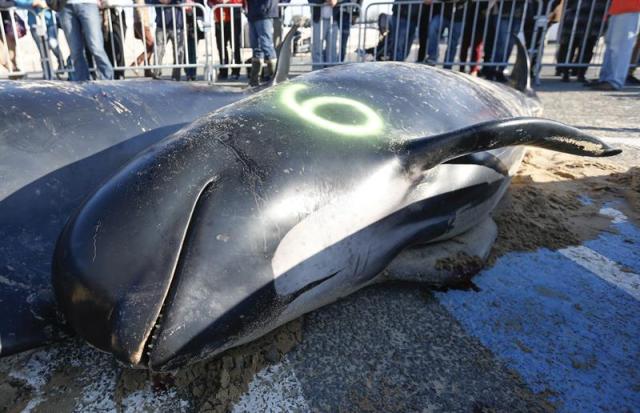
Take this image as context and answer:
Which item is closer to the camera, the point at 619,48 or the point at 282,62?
the point at 282,62

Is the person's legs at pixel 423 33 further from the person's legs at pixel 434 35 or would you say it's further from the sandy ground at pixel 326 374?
the sandy ground at pixel 326 374

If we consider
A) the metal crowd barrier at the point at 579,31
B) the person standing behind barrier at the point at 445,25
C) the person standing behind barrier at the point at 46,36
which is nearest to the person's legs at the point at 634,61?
the metal crowd barrier at the point at 579,31

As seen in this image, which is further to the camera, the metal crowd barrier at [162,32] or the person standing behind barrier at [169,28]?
the person standing behind barrier at [169,28]

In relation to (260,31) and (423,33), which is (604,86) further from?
(260,31)

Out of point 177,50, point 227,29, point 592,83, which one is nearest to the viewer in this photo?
point 592,83

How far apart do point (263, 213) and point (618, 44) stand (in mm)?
8264

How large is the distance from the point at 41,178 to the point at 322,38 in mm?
7933

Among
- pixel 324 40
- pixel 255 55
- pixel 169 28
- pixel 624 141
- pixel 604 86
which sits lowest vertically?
pixel 624 141

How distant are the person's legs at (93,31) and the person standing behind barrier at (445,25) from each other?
544cm

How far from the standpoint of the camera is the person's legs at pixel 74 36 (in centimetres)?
636

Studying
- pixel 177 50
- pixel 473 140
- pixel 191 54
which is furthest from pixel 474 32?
pixel 473 140

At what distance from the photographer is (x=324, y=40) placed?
927cm

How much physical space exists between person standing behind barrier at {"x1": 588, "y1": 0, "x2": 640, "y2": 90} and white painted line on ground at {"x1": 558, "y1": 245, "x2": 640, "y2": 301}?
639 centimetres

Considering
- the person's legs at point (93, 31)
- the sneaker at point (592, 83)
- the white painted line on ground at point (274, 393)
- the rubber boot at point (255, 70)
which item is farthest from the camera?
the sneaker at point (592, 83)
